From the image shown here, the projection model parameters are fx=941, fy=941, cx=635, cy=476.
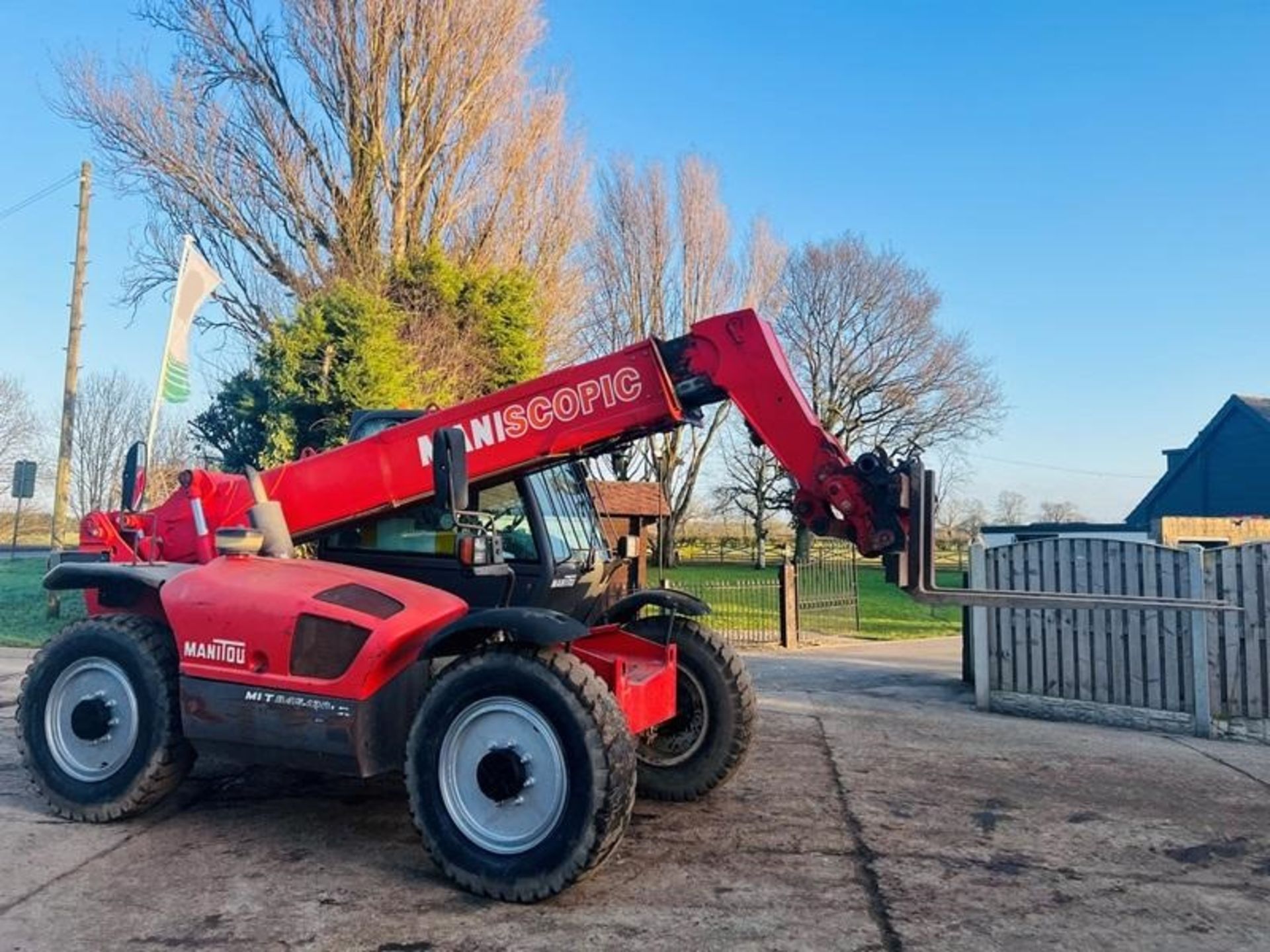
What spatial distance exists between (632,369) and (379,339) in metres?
11.5

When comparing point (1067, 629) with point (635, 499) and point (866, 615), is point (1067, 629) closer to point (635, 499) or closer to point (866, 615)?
point (635, 499)

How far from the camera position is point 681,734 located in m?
6.03

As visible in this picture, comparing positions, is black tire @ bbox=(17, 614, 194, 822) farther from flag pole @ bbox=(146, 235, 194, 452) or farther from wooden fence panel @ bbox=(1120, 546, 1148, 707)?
wooden fence panel @ bbox=(1120, 546, 1148, 707)

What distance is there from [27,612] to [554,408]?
56.1 feet

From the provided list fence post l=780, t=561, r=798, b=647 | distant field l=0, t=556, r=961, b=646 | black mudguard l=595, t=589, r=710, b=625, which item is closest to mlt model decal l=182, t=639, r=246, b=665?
black mudguard l=595, t=589, r=710, b=625

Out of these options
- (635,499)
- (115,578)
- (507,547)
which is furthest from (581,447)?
(635,499)

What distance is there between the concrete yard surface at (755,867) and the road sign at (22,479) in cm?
1421

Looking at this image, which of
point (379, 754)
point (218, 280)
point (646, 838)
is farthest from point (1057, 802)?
point (218, 280)

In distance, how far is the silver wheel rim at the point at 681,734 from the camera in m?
5.93

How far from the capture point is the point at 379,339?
15812mm

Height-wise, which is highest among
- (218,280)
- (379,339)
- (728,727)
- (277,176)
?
(277,176)

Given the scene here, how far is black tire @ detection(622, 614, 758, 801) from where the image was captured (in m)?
5.85

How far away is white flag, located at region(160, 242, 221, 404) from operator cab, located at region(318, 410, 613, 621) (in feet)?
8.75

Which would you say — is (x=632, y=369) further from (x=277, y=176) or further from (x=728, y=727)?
(x=277, y=176)
